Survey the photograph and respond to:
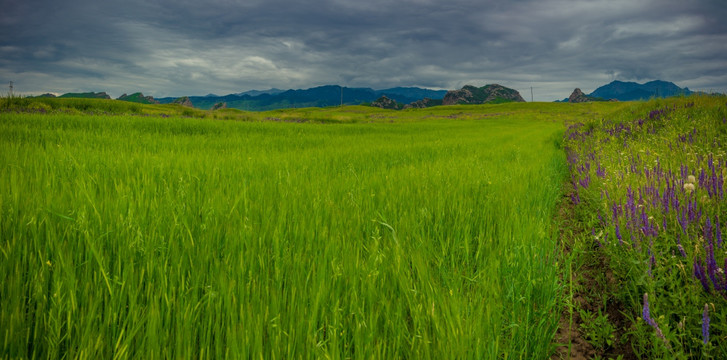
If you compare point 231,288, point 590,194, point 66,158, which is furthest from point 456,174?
point 66,158

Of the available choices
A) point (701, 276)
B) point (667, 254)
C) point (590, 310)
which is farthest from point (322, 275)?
point (667, 254)

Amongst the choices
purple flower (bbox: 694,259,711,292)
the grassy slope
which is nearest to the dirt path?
the grassy slope

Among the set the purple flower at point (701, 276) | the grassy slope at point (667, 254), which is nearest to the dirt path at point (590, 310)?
the grassy slope at point (667, 254)

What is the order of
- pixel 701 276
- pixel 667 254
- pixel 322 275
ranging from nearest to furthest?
pixel 322 275, pixel 701 276, pixel 667 254

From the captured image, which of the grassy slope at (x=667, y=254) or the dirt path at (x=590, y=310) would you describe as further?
the dirt path at (x=590, y=310)

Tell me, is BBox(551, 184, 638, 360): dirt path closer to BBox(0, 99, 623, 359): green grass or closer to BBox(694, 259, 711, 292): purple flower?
BBox(0, 99, 623, 359): green grass

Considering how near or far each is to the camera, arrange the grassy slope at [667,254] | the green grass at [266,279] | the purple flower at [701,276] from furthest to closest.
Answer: the purple flower at [701,276], the grassy slope at [667,254], the green grass at [266,279]

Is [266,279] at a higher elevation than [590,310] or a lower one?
higher

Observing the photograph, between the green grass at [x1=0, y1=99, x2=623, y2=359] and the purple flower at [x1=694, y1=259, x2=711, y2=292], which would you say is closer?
the green grass at [x1=0, y1=99, x2=623, y2=359]

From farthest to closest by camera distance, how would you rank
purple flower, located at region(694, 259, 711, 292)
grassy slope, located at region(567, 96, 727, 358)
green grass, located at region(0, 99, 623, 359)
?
purple flower, located at region(694, 259, 711, 292), grassy slope, located at region(567, 96, 727, 358), green grass, located at region(0, 99, 623, 359)

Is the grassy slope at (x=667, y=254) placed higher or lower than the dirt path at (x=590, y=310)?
higher

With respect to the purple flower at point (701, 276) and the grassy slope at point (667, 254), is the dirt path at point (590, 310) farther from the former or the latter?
the purple flower at point (701, 276)

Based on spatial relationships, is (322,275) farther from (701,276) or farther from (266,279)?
(701,276)

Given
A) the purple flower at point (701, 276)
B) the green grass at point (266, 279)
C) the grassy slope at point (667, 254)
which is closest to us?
the green grass at point (266, 279)
